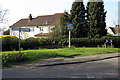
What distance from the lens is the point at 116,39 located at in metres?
27.6

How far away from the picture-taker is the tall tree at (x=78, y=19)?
29.0m

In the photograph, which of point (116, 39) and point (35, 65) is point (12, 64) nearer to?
point (35, 65)

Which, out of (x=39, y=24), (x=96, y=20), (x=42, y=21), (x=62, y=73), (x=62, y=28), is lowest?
(x=62, y=73)

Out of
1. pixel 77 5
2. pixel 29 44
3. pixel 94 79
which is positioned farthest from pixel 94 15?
pixel 94 79

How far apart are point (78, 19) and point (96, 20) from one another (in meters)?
3.17

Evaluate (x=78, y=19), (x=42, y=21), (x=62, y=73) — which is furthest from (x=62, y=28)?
(x=42, y=21)

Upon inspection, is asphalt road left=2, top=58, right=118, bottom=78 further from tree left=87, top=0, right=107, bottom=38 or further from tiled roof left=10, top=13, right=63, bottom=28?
tiled roof left=10, top=13, right=63, bottom=28

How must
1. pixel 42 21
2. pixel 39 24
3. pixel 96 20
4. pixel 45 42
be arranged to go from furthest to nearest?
pixel 42 21, pixel 39 24, pixel 96 20, pixel 45 42

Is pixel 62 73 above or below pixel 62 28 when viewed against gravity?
below

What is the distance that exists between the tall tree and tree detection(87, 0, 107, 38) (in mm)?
1228

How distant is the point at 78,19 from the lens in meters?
29.4

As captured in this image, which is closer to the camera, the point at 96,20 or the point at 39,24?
the point at 96,20

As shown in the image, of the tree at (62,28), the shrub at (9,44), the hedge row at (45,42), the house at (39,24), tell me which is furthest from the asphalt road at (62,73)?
the house at (39,24)

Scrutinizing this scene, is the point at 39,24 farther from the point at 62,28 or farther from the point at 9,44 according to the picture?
the point at 9,44
